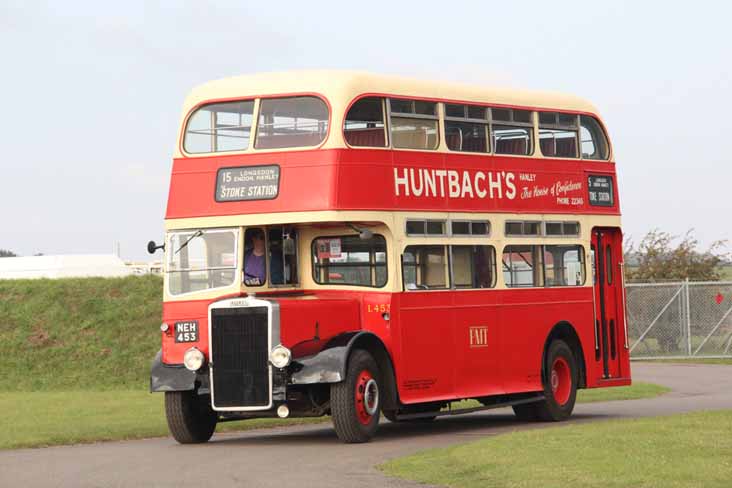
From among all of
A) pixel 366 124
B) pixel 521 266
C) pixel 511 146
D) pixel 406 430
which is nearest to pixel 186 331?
pixel 366 124

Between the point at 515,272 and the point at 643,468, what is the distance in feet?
28.4

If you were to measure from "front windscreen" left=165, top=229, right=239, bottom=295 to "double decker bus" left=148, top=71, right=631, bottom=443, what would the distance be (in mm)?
17

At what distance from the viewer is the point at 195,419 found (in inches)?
765

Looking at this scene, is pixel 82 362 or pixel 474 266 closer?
pixel 474 266

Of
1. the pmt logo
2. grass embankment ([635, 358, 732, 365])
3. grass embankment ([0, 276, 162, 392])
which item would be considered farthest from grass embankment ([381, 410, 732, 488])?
grass embankment ([635, 358, 732, 365])

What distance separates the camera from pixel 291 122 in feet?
62.9

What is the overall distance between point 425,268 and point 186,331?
337 cm

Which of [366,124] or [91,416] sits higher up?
[366,124]

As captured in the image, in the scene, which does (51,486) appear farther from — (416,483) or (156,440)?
(156,440)

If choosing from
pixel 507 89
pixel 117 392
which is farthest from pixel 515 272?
pixel 117 392

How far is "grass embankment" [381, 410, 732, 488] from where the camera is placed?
43.4 ft

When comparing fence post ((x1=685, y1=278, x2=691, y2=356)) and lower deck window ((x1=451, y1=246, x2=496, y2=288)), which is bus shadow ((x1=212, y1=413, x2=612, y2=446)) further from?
fence post ((x1=685, y1=278, x2=691, y2=356))

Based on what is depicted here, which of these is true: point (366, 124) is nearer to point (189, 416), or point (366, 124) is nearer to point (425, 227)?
point (425, 227)

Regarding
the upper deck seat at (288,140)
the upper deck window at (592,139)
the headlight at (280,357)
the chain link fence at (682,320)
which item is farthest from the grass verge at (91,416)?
the chain link fence at (682,320)
